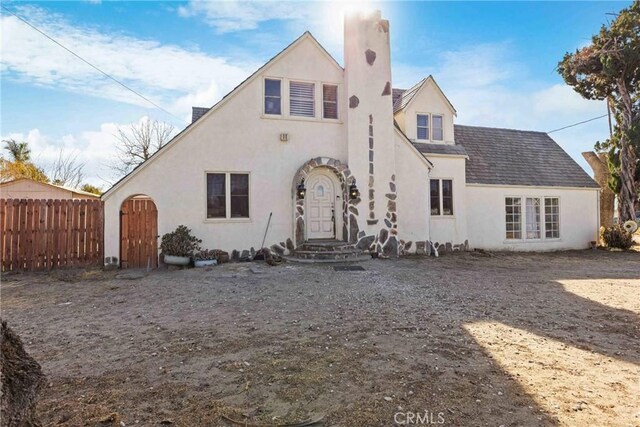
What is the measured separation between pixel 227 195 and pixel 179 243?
216 cm

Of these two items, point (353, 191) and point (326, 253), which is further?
point (353, 191)

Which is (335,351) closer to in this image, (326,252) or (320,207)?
(326,252)

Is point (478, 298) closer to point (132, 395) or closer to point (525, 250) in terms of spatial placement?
point (132, 395)

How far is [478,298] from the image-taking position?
21.7ft

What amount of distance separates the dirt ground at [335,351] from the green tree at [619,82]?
13.4 meters

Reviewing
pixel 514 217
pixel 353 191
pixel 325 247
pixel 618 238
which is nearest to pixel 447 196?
pixel 514 217

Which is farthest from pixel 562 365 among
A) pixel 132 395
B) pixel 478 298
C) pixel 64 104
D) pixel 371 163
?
pixel 64 104

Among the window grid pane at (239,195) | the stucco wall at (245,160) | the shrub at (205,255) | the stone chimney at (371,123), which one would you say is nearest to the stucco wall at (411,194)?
the stone chimney at (371,123)

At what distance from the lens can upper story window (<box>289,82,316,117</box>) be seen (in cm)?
1190

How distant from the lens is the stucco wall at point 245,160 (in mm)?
10633

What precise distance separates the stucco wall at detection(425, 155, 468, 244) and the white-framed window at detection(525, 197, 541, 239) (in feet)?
11.5

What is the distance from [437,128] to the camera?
1417 cm

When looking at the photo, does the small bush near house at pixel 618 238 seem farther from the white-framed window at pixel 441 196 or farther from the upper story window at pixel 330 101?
the upper story window at pixel 330 101

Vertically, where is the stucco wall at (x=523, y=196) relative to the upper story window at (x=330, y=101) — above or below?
below
